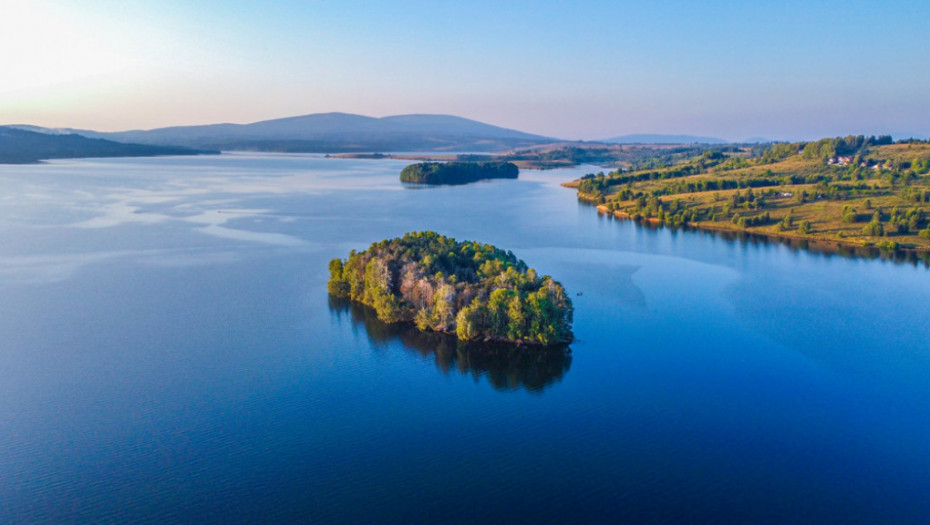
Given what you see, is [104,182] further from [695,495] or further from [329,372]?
[695,495]

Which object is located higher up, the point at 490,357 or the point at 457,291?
the point at 457,291

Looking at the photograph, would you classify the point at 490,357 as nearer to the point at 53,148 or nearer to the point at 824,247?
the point at 824,247

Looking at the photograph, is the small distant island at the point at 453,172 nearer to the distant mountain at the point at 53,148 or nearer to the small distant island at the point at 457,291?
the small distant island at the point at 457,291

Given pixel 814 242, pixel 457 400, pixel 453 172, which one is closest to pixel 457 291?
pixel 457 400

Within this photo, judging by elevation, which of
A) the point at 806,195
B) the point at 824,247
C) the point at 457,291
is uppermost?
the point at 806,195

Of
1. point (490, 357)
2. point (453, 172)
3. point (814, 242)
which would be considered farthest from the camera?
point (453, 172)
